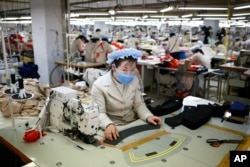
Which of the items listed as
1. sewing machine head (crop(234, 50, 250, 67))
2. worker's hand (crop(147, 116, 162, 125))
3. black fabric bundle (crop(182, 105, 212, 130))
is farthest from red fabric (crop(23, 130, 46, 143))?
sewing machine head (crop(234, 50, 250, 67))

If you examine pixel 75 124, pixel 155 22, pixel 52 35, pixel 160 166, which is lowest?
pixel 160 166

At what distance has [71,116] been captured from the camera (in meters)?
1.69

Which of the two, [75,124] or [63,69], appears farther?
[63,69]

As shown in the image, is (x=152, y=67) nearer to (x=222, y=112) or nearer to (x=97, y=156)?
(x=222, y=112)

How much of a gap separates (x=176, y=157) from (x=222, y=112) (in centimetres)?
92

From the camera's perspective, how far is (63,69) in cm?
614

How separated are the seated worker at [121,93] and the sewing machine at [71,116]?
0.78 ft

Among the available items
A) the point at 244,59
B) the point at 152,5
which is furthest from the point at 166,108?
the point at 152,5

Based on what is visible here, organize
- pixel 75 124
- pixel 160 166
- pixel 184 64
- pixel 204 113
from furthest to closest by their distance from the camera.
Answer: pixel 184 64, pixel 204 113, pixel 75 124, pixel 160 166

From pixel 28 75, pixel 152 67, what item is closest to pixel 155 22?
pixel 152 67

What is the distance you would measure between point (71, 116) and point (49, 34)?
15.1ft

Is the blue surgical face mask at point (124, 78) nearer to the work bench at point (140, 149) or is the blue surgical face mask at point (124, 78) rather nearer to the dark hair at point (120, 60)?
the dark hair at point (120, 60)

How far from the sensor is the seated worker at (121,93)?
6.57ft

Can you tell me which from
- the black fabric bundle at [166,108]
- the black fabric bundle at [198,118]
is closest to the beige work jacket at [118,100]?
the black fabric bundle at [166,108]
